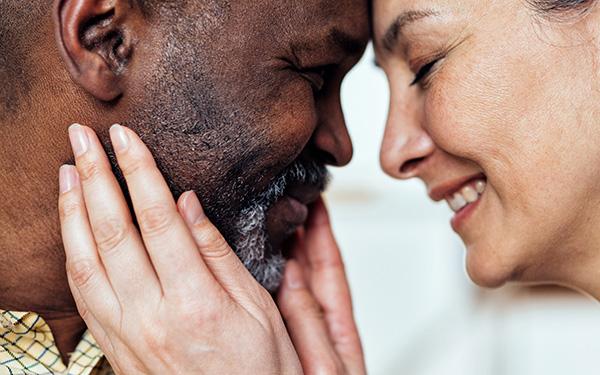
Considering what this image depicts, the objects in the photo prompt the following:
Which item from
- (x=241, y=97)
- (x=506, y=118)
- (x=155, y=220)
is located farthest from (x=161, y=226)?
(x=506, y=118)

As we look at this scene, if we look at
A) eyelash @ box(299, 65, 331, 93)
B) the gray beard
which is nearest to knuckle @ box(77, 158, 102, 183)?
the gray beard

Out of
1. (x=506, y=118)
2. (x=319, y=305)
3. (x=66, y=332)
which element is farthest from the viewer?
(x=319, y=305)

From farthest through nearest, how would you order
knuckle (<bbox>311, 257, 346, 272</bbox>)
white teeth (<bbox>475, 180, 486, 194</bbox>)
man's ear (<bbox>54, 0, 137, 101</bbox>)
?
1. knuckle (<bbox>311, 257, 346, 272</bbox>)
2. white teeth (<bbox>475, 180, 486, 194</bbox>)
3. man's ear (<bbox>54, 0, 137, 101</bbox>)

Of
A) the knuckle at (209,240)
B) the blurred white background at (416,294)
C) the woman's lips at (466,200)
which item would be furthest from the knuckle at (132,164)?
the blurred white background at (416,294)

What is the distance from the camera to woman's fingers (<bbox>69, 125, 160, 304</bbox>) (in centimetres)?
120

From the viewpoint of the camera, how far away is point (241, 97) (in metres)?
1.29

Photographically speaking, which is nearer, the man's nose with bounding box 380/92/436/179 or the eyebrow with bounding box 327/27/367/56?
the eyebrow with bounding box 327/27/367/56

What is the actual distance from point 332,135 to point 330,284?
1.21 feet

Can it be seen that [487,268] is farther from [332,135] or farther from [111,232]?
[111,232]

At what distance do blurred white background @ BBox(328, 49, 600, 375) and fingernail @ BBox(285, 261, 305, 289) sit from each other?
221 centimetres

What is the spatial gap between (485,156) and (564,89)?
17cm

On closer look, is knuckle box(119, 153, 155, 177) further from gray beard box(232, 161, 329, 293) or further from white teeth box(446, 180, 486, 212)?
white teeth box(446, 180, 486, 212)

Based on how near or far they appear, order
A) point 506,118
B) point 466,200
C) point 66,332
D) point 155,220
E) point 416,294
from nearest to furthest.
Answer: point 155,220 → point 506,118 → point 66,332 → point 466,200 → point 416,294

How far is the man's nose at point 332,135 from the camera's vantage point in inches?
58.5
